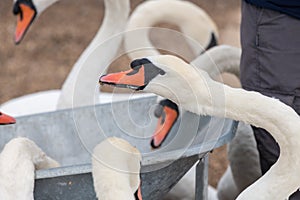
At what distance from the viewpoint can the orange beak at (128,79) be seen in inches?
65.9

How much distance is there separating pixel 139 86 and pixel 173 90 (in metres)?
0.09

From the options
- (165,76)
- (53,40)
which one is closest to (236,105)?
(165,76)

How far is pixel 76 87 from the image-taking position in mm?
2596

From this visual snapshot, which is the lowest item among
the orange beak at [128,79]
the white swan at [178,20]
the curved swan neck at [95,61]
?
the white swan at [178,20]

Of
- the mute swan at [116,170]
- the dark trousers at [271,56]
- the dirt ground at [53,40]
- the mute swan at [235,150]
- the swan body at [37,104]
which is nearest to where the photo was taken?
the mute swan at [116,170]

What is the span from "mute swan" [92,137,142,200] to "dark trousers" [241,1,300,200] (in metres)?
0.52

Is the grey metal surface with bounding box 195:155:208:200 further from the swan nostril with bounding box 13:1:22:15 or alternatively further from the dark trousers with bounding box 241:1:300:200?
the swan nostril with bounding box 13:1:22:15

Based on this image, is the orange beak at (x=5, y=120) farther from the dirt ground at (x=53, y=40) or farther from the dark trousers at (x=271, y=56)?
the dirt ground at (x=53, y=40)

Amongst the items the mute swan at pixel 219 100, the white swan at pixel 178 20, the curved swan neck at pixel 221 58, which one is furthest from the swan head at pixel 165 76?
the white swan at pixel 178 20

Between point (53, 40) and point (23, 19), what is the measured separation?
3.23 m

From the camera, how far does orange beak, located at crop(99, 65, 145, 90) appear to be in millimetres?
1673

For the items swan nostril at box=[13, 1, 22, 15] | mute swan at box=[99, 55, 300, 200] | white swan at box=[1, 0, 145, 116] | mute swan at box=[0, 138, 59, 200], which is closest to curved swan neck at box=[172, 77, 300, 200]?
mute swan at box=[99, 55, 300, 200]

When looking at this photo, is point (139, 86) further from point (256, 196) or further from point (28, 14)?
point (28, 14)

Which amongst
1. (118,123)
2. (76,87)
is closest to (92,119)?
(118,123)
